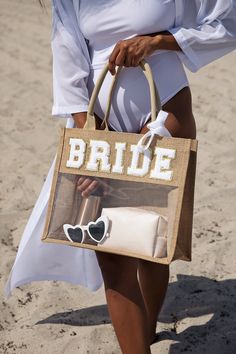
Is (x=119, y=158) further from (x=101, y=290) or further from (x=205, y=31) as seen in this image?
(x=101, y=290)

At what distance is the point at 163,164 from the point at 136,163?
0.27 ft

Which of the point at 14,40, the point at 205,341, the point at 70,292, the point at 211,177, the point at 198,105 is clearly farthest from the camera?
the point at 14,40

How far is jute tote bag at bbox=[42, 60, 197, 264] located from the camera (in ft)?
6.84

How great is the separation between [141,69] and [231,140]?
247cm

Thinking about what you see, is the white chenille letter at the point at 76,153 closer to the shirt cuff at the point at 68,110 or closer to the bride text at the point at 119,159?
the bride text at the point at 119,159

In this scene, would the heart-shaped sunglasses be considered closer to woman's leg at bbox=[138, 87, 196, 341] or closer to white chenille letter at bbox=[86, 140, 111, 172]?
white chenille letter at bbox=[86, 140, 111, 172]

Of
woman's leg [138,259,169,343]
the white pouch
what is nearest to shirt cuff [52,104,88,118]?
the white pouch

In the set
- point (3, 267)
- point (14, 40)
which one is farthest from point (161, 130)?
point (14, 40)

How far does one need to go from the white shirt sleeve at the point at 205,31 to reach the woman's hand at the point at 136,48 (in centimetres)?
4

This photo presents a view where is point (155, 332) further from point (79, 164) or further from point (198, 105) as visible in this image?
point (198, 105)

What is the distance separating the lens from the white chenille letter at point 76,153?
7.09 feet

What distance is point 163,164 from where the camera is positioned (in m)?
2.08

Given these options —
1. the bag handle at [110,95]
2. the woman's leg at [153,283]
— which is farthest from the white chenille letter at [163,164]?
the woman's leg at [153,283]

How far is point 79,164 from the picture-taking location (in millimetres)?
2180
